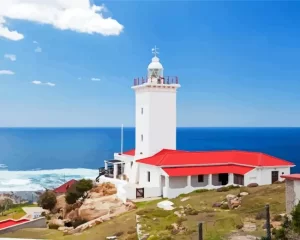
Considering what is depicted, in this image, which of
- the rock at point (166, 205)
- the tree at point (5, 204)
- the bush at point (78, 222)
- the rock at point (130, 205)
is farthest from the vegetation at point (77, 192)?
the tree at point (5, 204)

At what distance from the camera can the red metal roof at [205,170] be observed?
28578mm

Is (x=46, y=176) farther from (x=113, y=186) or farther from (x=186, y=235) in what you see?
(x=186, y=235)

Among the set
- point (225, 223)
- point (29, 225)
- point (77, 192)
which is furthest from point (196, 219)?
point (77, 192)

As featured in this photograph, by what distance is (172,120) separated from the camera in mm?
33906

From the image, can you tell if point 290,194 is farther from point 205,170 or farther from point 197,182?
point 197,182

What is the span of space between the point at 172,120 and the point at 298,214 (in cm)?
2051

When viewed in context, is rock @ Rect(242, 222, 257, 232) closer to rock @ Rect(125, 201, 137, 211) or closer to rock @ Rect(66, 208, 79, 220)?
rock @ Rect(125, 201, 137, 211)

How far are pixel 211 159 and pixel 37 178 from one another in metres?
49.4

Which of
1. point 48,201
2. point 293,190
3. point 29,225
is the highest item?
point 293,190

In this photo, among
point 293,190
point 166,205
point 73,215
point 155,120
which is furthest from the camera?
point 155,120

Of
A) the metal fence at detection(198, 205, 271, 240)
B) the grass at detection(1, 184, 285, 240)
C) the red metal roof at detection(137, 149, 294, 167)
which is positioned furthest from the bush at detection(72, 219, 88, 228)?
the metal fence at detection(198, 205, 271, 240)

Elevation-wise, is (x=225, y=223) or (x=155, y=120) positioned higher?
(x=155, y=120)

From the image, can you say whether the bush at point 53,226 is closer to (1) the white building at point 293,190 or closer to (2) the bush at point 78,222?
(2) the bush at point 78,222

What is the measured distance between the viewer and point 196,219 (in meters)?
20.7
